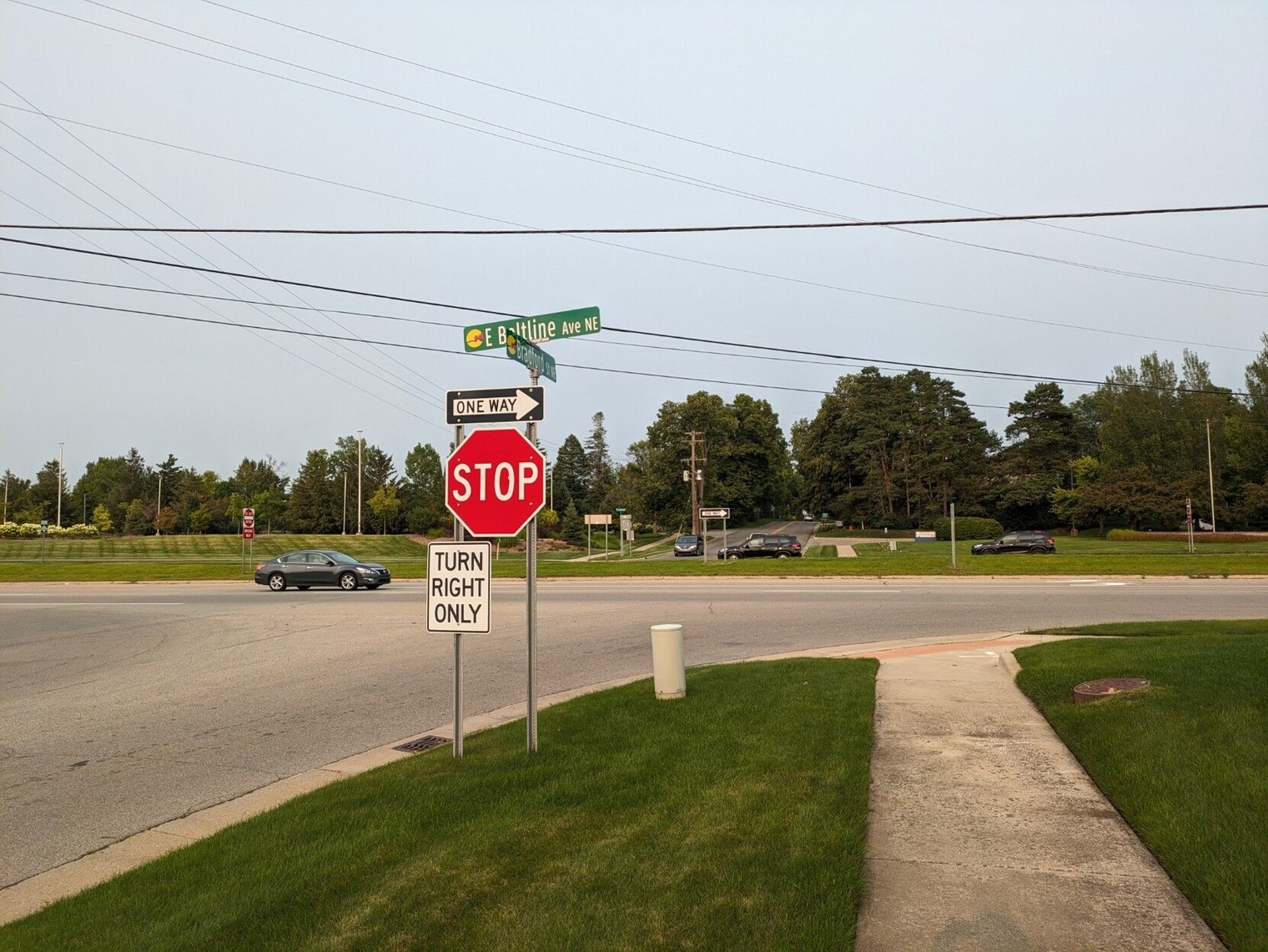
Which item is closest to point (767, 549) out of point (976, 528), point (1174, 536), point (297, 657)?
point (976, 528)

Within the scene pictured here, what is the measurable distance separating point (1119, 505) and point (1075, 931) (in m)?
72.3

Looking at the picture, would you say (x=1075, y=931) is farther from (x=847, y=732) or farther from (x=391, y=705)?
(x=391, y=705)

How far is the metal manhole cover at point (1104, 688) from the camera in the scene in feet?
24.5

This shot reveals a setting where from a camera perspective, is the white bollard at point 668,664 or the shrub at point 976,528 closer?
the white bollard at point 668,664

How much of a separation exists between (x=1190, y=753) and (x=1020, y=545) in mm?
42301

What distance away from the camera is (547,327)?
680 centimetres

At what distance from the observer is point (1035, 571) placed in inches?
1064

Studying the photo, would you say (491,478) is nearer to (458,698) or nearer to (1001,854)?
(458,698)

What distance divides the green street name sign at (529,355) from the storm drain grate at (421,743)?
327 cm

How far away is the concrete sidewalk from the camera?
353 cm

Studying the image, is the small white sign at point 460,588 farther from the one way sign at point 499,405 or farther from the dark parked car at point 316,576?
the dark parked car at point 316,576

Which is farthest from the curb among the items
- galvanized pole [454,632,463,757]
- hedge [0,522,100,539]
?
hedge [0,522,100,539]

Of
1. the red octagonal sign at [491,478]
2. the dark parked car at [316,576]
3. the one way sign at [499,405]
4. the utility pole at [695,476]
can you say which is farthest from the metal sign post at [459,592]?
the utility pole at [695,476]

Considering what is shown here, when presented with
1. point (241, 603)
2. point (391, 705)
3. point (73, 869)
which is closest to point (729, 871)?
point (73, 869)
